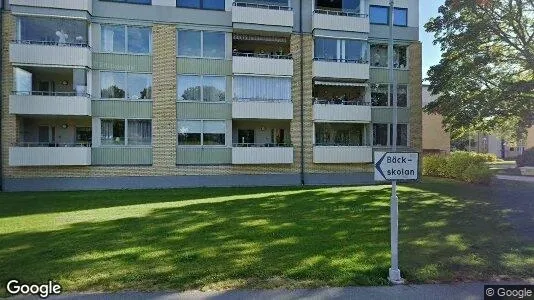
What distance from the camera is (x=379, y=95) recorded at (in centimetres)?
2359

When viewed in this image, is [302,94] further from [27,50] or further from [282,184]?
[27,50]

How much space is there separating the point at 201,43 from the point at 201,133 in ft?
16.4

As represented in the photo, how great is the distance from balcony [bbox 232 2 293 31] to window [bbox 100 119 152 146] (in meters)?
7.64

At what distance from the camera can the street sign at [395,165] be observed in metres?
5.58

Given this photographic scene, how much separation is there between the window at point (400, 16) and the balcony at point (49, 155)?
19795mm

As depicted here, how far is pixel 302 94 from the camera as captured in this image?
21922mm

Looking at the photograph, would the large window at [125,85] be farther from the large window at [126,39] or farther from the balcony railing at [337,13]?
the balcony railing at [337,13]

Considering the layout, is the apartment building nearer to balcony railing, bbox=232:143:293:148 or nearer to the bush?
balcony railing, bbox=232:143:293:148

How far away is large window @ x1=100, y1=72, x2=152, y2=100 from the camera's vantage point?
1945 cm

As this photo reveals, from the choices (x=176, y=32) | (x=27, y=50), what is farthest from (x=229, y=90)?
(x=27, y=50)

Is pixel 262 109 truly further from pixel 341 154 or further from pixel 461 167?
pixel 461 167

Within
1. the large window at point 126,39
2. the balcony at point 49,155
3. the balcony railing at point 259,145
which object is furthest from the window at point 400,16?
the balcony at point 49,155

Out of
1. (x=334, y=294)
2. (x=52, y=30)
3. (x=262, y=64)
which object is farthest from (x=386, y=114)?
(x=334, y=294)

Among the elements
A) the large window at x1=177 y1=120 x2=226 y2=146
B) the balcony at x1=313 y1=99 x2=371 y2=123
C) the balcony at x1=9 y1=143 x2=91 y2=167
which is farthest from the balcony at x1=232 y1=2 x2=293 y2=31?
the balcony at x1=9 y1=143 x2=91 y2=167
